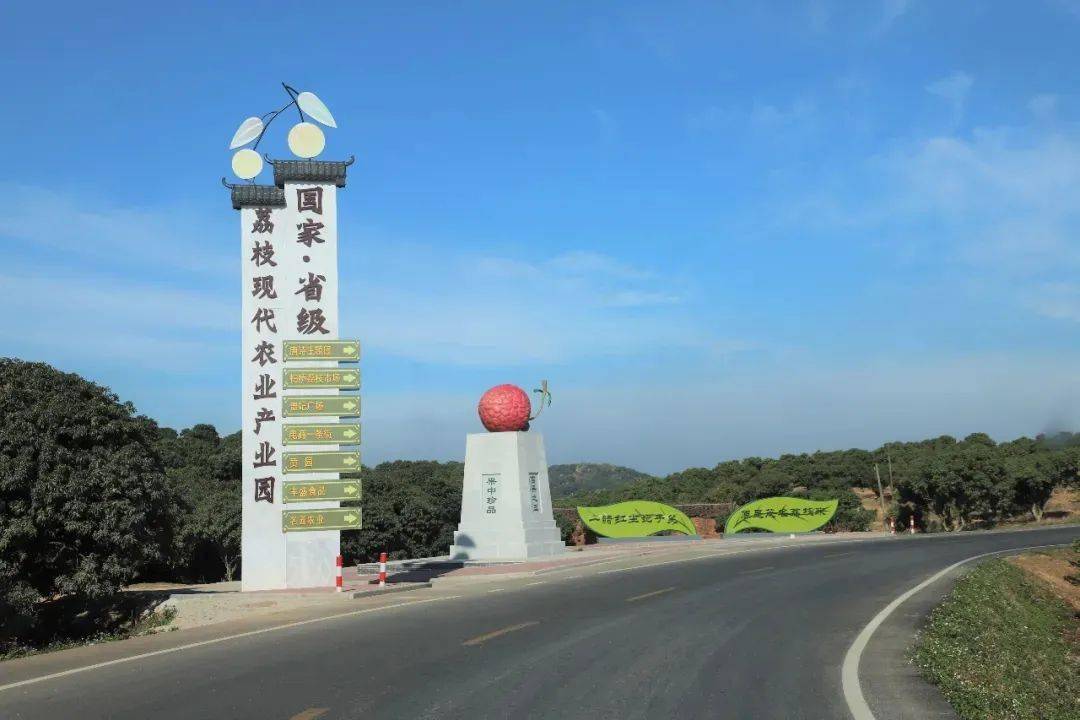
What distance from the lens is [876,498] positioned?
75.0 meters

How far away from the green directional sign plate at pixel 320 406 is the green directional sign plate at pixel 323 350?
90 cm

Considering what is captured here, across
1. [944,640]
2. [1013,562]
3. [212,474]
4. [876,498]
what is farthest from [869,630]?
[876,498]

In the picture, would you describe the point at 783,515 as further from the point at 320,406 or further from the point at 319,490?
the point at 320,406

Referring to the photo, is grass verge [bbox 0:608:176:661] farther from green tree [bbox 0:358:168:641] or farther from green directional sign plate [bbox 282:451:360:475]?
green directional sign plate [bbox 282:451:360:475]

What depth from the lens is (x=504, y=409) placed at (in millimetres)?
35094

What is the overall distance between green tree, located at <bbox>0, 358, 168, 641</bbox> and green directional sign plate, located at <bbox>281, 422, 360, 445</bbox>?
3.61 m

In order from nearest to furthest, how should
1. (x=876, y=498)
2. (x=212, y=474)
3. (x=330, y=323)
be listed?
(x=330, y=323) → (x=212, y=474) → (x=876, y=498)

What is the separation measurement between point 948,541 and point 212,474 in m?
33.5

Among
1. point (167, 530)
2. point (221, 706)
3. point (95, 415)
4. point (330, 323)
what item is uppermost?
point (330, 323)

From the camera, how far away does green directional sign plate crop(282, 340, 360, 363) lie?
2217 cm

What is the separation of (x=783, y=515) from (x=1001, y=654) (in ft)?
117

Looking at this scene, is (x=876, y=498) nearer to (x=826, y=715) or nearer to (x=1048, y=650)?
(x=1048, y=650)

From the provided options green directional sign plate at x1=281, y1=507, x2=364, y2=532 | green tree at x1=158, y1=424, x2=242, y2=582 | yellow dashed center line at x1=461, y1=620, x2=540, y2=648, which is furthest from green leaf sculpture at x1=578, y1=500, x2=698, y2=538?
yellow dashed center line at x1=461, y1=620, x2=540, y2=648

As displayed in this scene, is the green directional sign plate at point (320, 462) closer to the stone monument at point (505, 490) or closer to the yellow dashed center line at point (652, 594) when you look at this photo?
the yellow dashed center line at point (652, 594)
